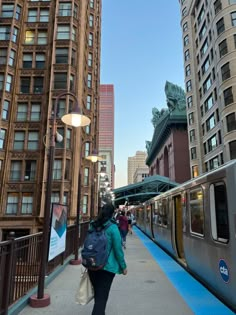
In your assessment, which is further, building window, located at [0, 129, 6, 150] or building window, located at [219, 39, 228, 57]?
building window, located at [219, 39, 228, 57]

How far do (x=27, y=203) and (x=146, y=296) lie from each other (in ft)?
74.5

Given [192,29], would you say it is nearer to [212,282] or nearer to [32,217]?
[32,217]

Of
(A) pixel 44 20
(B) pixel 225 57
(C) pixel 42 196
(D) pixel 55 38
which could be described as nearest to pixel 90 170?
(C) pixel 42 196

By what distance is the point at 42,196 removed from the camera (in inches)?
1015

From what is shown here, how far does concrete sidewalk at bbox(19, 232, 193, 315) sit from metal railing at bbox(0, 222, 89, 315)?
419mm

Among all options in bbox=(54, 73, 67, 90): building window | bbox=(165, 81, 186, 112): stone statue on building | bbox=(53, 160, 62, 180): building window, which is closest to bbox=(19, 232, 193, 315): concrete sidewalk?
bbox=(53, 160, 62, 180): building window

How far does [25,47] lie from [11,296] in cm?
3054

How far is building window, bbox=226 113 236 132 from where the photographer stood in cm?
2902

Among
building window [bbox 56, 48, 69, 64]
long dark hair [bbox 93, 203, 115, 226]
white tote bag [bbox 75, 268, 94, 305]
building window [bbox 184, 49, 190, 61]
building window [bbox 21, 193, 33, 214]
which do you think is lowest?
white tote bag [bbox 75, 268, 94, 305]

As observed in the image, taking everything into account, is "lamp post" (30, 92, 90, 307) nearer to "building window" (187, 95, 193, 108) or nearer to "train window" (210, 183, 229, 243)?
"train window" (210, 183, 229, 243)

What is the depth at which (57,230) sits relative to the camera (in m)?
6.78

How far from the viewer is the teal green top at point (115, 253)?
354cm

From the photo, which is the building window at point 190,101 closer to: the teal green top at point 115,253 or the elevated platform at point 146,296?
the elevated platform at point 146,296

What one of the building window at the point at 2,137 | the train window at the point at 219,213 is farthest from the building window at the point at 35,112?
the train window at the point at 219,213
